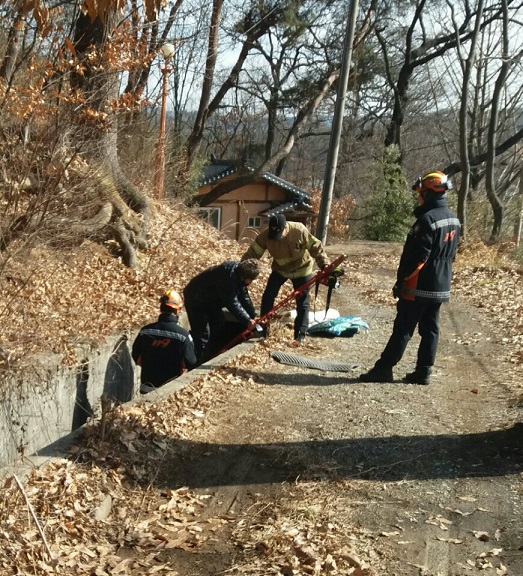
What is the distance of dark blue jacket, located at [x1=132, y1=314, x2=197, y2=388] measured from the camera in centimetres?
752

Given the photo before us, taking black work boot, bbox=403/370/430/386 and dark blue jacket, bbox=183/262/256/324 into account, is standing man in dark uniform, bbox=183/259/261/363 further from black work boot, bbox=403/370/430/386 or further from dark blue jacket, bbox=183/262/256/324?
black work boot, bbox=403/370/430/386

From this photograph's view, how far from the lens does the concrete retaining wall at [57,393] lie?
23.4ft

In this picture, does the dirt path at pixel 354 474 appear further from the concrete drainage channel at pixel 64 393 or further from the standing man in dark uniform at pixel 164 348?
the concrete drainage channel at pixel 64 393

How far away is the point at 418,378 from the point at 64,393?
4.05m

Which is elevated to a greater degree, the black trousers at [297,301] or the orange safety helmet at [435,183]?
the orange safety helmet at [435,183]

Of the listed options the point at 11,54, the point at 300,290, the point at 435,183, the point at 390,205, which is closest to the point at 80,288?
the point at 11,54

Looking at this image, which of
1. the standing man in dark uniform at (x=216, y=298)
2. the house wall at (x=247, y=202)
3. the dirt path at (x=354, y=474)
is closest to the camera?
the dirt path at (x=354, y=474)

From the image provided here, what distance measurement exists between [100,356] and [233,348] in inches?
70.1

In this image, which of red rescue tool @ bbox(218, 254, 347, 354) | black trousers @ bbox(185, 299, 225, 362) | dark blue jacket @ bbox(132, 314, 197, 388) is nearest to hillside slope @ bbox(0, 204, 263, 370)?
dark blue jacket @ bbox(132, 314, 197, 388)

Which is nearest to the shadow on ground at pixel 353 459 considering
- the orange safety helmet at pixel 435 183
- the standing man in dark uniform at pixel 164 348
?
the standing man in dark uniform at pixel 164 348

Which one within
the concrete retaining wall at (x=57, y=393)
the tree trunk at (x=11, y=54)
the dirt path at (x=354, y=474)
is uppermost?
the tree trunk at (x=11, y=54)

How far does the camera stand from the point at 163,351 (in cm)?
759

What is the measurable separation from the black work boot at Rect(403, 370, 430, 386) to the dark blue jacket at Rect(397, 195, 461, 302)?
89cm

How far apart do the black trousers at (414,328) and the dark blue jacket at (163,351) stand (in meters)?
2.17
